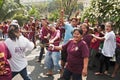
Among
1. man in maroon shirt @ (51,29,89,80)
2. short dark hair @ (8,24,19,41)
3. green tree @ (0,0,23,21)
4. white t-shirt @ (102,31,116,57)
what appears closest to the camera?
short dark hair @ (8,24,19,41)

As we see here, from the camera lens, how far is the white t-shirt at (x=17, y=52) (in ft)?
18.5

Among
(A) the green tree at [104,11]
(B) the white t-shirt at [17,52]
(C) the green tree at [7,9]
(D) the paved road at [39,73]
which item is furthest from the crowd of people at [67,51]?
(C) the green tree at [7,9]

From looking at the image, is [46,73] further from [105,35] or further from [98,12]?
[98,12]

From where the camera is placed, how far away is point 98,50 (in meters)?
9.51

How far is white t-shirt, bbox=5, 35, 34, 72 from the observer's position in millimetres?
5629

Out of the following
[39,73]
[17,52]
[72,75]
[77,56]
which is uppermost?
[17,52]

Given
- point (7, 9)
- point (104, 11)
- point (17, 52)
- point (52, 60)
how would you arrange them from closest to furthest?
1. point (17, 52)
2. point (52, 60)
3. point (104, 11)
4. point (7, 9)

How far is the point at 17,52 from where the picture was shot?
5.71m

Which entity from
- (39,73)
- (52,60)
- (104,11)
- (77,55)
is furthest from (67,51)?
(104,11)

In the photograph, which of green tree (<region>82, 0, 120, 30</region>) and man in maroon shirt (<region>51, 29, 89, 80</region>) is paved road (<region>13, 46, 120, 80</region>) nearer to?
green tree (<region>82, 0, 120, 30</region>)

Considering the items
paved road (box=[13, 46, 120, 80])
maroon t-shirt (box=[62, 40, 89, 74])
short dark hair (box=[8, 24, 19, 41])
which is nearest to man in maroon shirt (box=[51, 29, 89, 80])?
maroon t-shirt (box=[62, 40, 89, 74])

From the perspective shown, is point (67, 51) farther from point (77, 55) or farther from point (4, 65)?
point (4, 65)

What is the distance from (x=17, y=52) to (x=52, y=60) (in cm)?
304

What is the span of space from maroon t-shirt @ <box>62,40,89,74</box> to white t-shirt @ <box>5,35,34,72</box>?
32.6 inches
